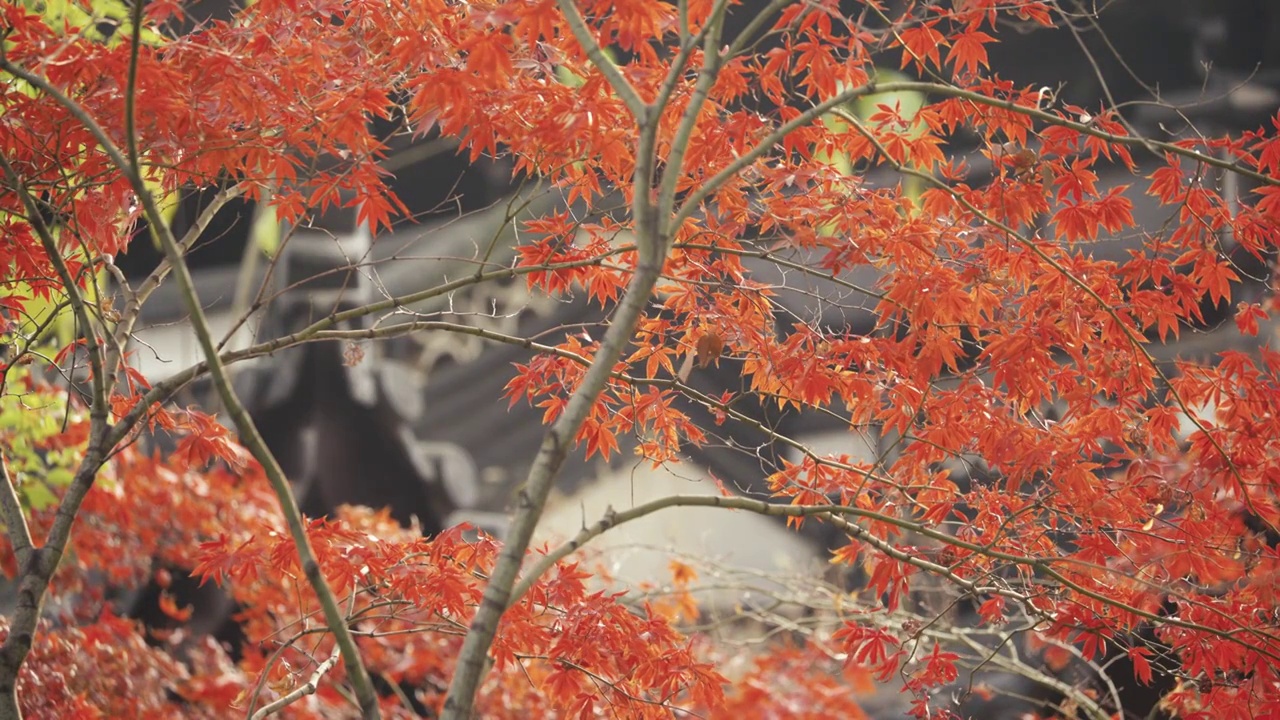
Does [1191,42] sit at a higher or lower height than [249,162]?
lower

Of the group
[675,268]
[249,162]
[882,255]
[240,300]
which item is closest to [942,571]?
[882,255]

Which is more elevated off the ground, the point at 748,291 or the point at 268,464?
the point at 268,464

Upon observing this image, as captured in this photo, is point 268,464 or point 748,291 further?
point 748,291

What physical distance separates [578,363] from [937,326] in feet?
3.91

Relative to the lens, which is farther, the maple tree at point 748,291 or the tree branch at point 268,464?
the maple tree at point 748,291

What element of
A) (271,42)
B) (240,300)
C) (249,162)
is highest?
(271,42)

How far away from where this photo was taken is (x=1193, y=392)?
14.1 feet

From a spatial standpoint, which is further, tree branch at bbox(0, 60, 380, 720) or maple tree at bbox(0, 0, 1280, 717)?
maple tree at bbox(0, 0, 1280, 717)

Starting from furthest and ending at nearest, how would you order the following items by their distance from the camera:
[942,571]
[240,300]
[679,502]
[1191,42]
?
1. [1191,42]
2. [240,300]
3. [942,571]
4. [679,502]

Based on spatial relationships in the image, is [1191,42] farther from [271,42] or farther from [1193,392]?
[271,42]

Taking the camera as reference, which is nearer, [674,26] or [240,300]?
[674,26]

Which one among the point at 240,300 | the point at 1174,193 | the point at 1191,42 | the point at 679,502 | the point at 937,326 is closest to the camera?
the point at 679,502

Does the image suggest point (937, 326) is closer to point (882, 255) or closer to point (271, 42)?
point (882, 255)

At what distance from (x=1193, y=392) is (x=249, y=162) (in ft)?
10.8
